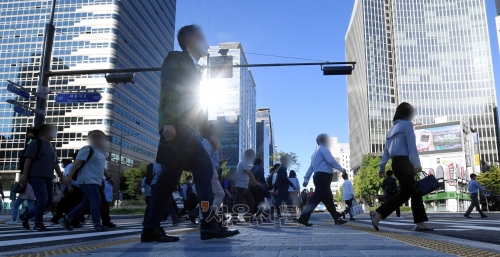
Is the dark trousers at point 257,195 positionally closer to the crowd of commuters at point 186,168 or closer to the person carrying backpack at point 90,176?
the crowd of commuters at point 186,168

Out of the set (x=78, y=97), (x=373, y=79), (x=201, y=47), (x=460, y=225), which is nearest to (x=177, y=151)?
(x=201, y=47)

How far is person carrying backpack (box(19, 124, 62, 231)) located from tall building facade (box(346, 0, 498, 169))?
320ft

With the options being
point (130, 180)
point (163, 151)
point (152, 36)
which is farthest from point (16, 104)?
point (152, 36)

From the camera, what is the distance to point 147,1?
272 feet

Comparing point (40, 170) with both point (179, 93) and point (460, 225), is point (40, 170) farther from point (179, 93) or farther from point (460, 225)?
point (460, 225)

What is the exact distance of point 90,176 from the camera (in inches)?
245

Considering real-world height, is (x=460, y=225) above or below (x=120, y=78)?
below

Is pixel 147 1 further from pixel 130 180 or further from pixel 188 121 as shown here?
pixel 188 121

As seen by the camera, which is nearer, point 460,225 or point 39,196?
point 39,196

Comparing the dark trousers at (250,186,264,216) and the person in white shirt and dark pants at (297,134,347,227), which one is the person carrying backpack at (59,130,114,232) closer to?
the person in white shirt and dark pants at (297,134,347,227)

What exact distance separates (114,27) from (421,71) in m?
74.3

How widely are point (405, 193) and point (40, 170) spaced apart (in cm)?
568

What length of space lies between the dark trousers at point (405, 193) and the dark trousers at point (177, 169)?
2841mm

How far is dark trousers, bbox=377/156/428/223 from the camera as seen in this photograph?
5.34 m
